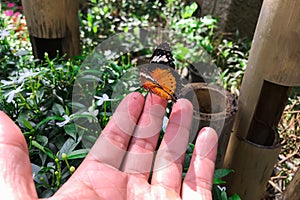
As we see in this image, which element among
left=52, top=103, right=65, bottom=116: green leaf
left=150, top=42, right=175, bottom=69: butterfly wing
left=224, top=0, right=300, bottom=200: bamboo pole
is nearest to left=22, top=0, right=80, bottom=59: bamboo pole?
left=52, top=103, right=65, bottom=116: green leaf

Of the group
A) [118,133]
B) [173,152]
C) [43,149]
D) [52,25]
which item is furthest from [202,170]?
[52,25]

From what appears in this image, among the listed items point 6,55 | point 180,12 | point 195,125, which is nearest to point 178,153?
point 195,125

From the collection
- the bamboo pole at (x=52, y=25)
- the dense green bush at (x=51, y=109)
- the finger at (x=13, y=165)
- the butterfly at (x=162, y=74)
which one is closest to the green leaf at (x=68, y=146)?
the dense green bush at (x=51, y=109)

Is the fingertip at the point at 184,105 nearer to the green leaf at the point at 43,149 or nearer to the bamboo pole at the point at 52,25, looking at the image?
the green leaf at the point at 43,149

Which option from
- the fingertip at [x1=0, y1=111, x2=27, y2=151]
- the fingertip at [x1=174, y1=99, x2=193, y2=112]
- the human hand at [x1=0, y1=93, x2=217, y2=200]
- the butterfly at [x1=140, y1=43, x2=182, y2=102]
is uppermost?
the butterfly at [x1=140, y1=43, x2=182, y2=102]

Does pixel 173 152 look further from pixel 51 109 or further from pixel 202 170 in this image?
pixel 51 109

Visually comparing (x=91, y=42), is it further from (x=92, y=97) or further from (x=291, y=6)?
(x=291, y=6)

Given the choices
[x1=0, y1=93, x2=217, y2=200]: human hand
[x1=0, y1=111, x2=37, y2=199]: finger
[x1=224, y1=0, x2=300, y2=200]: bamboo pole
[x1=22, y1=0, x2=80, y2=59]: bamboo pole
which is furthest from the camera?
[x1=22, y1=0, x2=80, y2=59]: bamboo pole

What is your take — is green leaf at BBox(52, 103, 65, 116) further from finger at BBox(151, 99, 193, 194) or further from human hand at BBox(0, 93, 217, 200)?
finger at BBox(151, 99, 193, 194)
